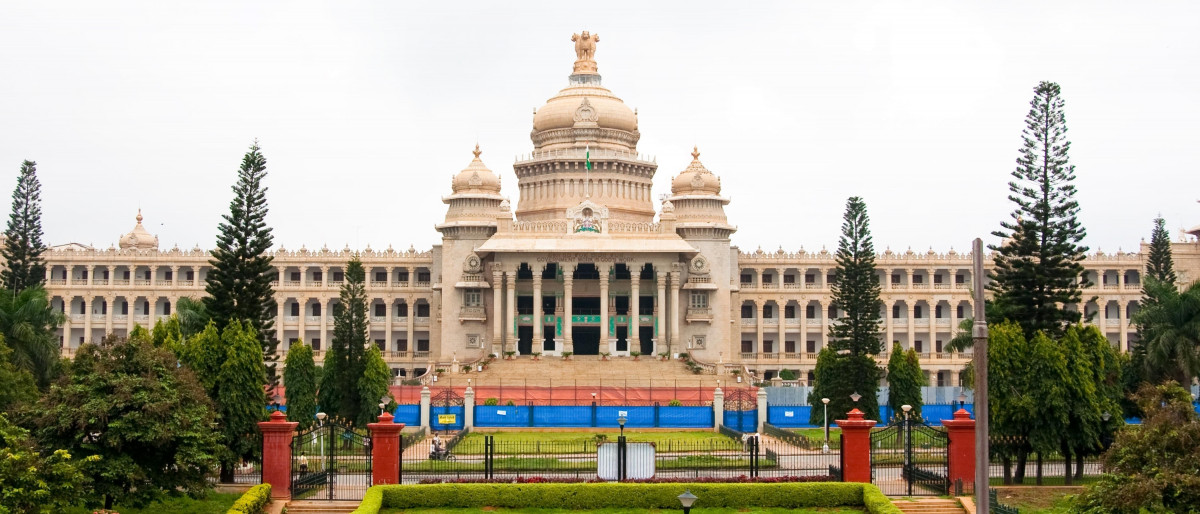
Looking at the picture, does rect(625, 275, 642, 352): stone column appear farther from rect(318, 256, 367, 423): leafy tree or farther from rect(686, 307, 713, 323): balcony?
rect(318, 256, 367, 423): leafy tree

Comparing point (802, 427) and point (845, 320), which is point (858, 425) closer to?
point (802, 427)

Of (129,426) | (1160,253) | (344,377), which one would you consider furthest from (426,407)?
(1160,253)

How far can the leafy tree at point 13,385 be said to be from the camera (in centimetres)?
3550

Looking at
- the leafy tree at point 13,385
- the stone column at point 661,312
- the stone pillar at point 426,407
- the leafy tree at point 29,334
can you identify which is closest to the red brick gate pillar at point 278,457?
the leafy tree at point 13,385

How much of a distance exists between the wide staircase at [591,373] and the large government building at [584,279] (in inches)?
84.8

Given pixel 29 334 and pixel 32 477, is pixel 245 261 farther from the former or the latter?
pixel 32 477

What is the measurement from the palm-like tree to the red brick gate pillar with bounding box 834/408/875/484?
18160 millimetres

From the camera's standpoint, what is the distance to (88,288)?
3214 inches

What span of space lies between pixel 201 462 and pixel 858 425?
15000 mm

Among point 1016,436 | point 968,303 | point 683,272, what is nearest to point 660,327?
point 683,272

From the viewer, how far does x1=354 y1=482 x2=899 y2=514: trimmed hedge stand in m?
29.4

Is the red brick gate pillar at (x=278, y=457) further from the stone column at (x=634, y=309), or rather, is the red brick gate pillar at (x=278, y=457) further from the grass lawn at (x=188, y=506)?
the stone column at (x=634, y=309)

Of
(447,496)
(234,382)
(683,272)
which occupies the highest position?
(683,272)

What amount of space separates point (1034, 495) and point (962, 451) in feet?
8.23
